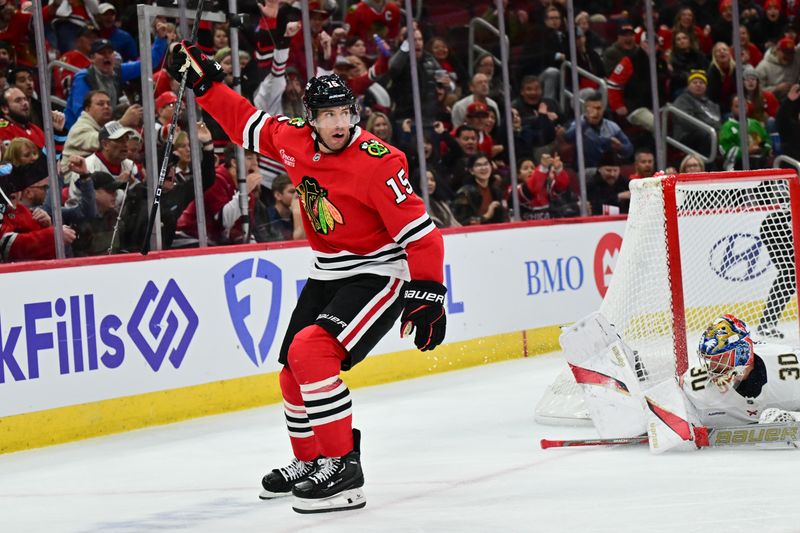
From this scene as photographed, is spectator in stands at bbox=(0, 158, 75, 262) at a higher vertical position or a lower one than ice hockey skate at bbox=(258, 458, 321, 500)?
higher

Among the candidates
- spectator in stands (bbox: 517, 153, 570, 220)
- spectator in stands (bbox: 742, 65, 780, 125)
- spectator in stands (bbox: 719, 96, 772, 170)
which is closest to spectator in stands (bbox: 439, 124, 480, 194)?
spectator in stands (bbox: 517, 153, 570, 220)

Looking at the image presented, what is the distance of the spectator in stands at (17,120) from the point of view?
17.9ft

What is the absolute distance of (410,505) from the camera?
3.71 m

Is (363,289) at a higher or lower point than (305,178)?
lower

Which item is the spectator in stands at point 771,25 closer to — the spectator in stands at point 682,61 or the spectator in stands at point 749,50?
the spectator in stands at point 749,50

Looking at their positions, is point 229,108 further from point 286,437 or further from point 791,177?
point 791,177

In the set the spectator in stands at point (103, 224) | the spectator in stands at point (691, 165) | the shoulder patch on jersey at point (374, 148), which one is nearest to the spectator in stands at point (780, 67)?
the spectator in stands at point (691, 165)

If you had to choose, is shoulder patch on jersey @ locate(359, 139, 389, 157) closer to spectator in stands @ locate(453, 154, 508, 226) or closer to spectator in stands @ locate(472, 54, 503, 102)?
spectator in stands @ locate(453, 154, 508, 226)

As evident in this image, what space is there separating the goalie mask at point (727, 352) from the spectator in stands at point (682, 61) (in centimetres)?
560

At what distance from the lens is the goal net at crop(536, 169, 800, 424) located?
5078 millimetres

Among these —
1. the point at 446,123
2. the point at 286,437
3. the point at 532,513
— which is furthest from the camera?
the point at 446,123

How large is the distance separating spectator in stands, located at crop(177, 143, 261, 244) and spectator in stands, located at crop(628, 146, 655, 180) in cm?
364

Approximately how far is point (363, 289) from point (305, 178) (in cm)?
37

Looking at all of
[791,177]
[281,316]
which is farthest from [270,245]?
[791,177]
